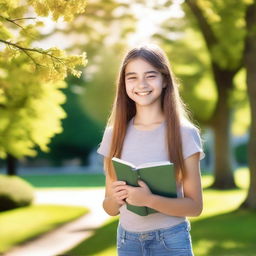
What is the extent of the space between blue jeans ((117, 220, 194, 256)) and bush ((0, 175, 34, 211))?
14777 millimetres

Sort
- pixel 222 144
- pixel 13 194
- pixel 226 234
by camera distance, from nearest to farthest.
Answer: pixel 226 234
pixel 13 194
pixel 222 144

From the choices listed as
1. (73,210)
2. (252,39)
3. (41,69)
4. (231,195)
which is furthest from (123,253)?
(231,195)

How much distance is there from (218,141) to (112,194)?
2311 cm

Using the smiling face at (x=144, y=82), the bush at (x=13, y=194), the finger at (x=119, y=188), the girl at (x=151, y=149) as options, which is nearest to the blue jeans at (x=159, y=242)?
the girl at (x=151, y=149)

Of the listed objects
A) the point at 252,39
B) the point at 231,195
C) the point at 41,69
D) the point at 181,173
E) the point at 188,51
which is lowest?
the point at 231,195

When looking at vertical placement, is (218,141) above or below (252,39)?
below

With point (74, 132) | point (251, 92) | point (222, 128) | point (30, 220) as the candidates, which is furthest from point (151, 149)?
point (74, 132)

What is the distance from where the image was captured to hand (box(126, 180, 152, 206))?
3.20m

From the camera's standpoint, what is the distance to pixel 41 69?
18.8ft

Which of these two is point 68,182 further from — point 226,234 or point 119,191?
point 119,191

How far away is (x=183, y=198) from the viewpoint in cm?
327

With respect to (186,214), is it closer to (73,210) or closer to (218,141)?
(73,210)

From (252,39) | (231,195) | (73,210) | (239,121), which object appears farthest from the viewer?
(239,121)

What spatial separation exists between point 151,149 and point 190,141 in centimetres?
22
